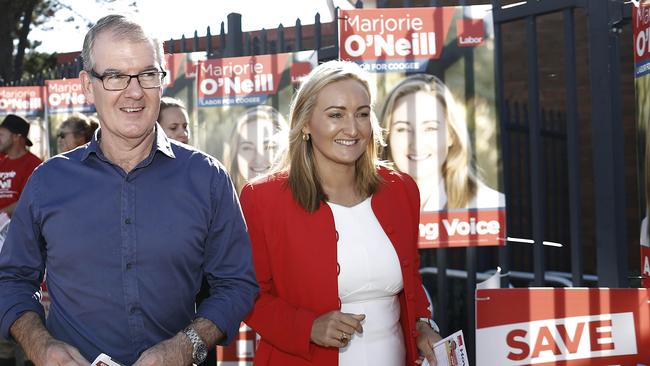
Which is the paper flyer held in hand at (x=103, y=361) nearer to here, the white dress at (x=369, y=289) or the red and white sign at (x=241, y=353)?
the white dress at (x=369, y=289)

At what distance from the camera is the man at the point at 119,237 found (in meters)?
2.31

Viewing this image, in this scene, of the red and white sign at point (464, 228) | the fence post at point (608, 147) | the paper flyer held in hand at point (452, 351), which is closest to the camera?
the paper flyer held in hand at point (452, 351)

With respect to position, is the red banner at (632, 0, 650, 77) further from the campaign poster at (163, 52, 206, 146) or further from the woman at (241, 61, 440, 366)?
the campaign poster at (163, 52, 206, 146)

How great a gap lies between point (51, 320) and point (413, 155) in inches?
104

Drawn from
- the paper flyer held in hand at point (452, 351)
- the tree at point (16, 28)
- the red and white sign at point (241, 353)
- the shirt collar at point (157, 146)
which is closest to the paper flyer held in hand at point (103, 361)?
the shirt collar at point (157, 146)

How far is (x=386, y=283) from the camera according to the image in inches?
119

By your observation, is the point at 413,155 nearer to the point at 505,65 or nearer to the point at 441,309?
the point at 441,309

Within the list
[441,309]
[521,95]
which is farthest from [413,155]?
[521,95]

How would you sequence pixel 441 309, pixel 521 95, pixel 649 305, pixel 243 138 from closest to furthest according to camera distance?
pixel 649 305, pixel 441 309, pixel 243 138, pixel 521 95

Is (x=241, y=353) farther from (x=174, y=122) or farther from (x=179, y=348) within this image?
(x=179, y=348)

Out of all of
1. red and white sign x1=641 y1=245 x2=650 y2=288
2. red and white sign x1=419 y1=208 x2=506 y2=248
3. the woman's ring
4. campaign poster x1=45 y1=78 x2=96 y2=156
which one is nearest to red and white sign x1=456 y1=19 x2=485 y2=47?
red and white sign x1=419 y1=208 x2=506 y2=248

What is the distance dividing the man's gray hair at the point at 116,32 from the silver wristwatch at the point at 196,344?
767 mm

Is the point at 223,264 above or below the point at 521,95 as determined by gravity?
below

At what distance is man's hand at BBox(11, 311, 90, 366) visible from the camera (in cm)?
220
